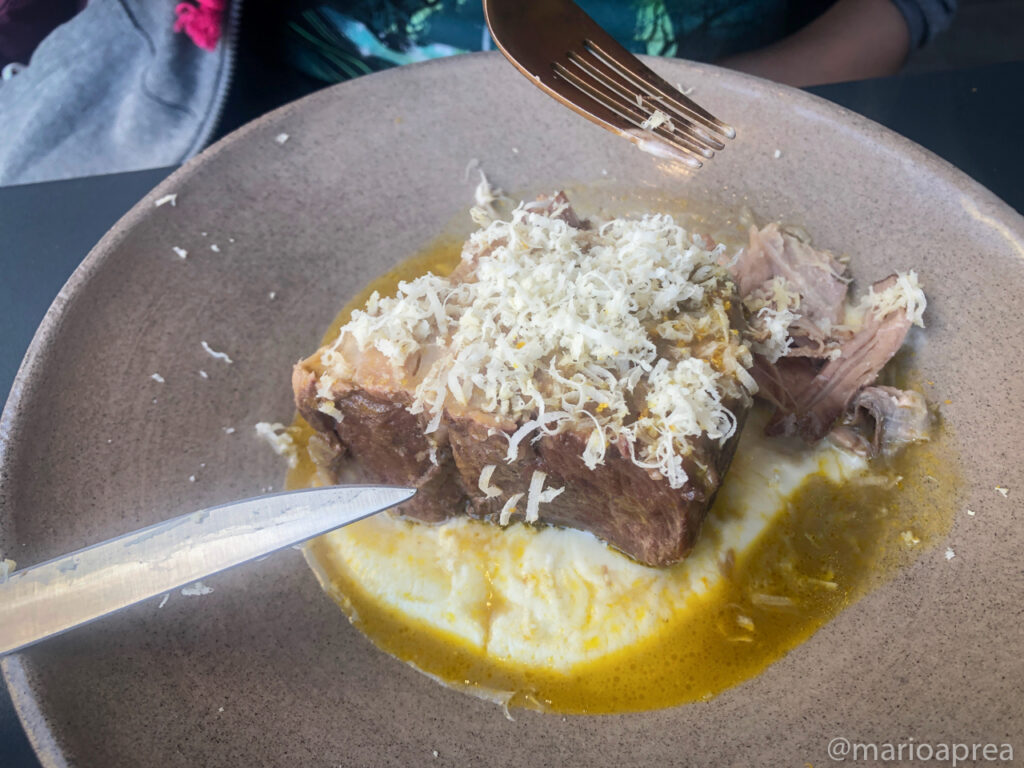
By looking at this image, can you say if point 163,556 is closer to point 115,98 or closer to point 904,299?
point 904,299

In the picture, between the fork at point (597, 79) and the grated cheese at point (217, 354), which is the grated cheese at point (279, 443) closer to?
the grated cheese at point (217, 354)

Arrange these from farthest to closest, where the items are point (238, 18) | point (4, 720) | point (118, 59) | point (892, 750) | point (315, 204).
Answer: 1. point (118, 59)
2. point (238, 18)
3. point (315, 204)
4. point (4, 720)
5. point (892, 750)

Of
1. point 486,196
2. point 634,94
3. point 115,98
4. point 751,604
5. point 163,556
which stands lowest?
point 751,604

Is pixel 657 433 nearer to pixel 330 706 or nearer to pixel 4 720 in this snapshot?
pixel 330 706

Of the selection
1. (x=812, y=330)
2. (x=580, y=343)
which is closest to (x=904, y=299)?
(x=812, y=330)

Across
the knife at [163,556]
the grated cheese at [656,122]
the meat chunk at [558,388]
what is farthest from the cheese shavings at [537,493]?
the grated cheese at [656,122]

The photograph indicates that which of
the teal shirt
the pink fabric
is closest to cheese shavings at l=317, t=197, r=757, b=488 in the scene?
the teal shirt

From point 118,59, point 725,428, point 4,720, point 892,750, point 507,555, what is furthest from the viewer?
point 118,59

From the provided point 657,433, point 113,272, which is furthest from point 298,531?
Answer: point 113,272
